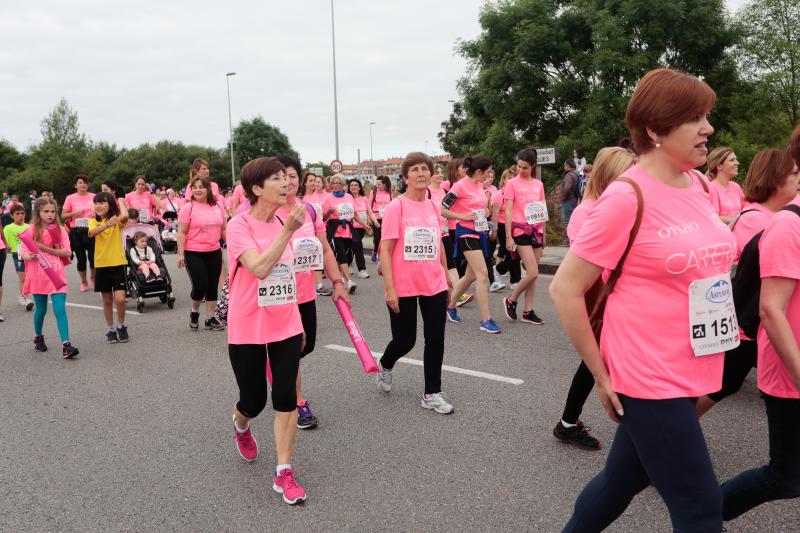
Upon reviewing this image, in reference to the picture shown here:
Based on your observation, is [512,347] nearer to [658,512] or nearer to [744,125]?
[658,512]

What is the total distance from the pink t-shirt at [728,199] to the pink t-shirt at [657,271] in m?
4.00

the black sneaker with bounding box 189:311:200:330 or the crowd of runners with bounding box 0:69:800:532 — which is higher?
the crowd of runners with bounding box 0:69:800:532

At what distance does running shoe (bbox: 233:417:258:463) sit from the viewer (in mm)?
3867

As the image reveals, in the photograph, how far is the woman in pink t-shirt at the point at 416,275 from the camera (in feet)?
15.4

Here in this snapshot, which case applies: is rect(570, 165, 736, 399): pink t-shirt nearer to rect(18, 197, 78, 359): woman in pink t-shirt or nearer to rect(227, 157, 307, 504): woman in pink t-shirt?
rect(227, 157, 307, 504): woman in pink t-shirt

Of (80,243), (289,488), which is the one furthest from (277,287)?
(80,243)

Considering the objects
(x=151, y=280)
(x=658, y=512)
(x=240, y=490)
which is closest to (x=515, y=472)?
(x=658, y=512)

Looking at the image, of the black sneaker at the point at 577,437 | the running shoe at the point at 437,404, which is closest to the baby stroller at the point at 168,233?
the running shoe at the point at 437,404

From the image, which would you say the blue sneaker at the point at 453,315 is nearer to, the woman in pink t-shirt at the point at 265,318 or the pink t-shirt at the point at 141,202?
the woman in pink t-shirt at the point at 265,318

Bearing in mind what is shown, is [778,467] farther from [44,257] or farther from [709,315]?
[44,257]

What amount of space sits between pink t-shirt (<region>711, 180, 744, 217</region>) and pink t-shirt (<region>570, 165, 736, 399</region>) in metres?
4.00

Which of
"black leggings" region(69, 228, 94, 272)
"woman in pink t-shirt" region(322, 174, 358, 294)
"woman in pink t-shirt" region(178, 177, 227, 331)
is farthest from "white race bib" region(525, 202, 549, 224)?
"black leggings" region(69, 228, 94, 272)

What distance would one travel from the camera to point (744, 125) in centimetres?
2284

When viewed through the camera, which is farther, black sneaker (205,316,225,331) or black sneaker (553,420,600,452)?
black sneaker (205,316,225,331)
